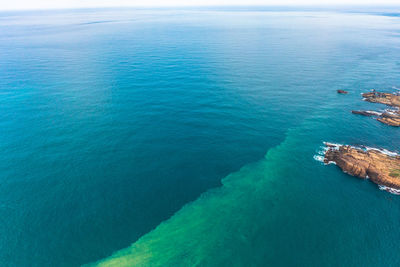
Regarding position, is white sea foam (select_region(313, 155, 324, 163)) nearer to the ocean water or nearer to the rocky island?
the ocean water

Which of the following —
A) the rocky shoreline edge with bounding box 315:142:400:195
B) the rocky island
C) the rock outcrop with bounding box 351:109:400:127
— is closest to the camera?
the rocky shoreline edge with bounding box 315:142:400:195

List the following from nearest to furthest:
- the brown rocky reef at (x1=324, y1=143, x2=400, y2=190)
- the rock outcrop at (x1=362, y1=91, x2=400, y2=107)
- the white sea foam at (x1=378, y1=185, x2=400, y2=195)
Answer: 1. the white sea foam at (x1=378, y1=185, x2=400, y2=195)
2. the brown rocky reef at (x1=324, y1=143, x2=400, y2=190)
3. the rock outcrop at (x1=362, y1=91, x2=400, y2=107)

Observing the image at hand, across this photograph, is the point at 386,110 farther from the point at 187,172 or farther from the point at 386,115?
the point at 187,172

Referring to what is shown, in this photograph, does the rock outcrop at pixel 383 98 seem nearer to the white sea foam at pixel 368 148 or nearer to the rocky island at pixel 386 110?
the rocky island at pixel 386 110

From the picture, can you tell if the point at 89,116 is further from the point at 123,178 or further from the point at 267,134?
the point at 267,134

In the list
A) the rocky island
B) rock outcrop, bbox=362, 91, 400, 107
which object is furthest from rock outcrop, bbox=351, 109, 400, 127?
rock outcrop, bbox=362, 91, 400, 107

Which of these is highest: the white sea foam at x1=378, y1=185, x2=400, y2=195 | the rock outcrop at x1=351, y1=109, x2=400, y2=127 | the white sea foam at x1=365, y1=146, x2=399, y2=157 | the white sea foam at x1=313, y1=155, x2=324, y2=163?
the rock outcrop at x1=351, y1=109, x2=400, y2=127

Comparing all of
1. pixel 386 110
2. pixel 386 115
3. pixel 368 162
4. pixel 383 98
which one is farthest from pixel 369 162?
pixel 383 98

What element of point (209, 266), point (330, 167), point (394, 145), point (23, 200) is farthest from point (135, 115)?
point (394, 145)

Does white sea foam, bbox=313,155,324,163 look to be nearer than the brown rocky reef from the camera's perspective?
No
